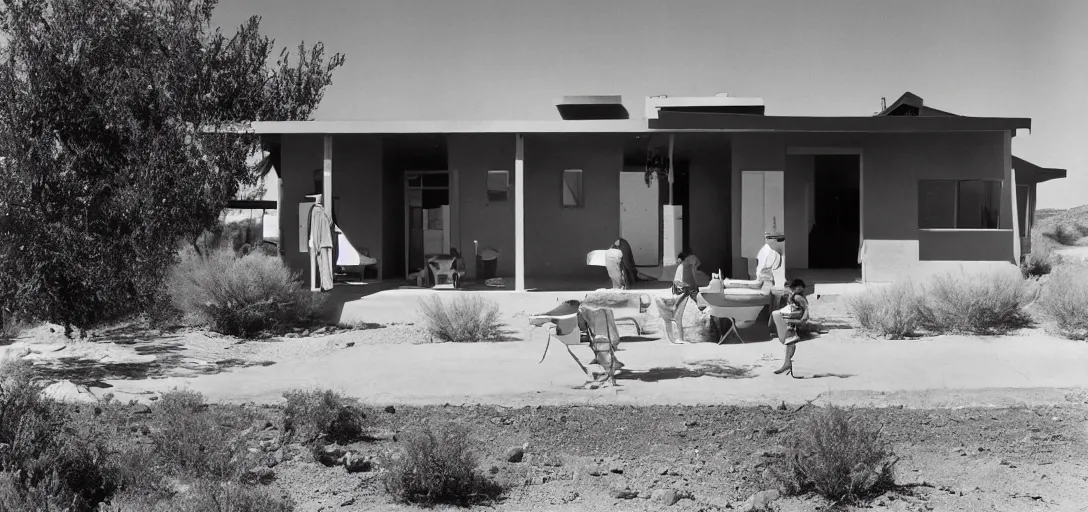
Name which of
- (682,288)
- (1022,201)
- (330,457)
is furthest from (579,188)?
(1022,201)

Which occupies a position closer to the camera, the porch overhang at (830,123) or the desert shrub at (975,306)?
the desert shrub at (975,306)

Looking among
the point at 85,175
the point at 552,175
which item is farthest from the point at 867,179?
the point at 85,175

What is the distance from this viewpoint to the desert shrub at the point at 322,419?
792 centimetres

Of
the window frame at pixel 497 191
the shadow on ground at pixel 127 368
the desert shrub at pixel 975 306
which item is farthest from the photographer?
the window frame at pixel 497 191

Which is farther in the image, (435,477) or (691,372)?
(691,372)

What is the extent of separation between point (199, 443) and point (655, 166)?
40.7 ft

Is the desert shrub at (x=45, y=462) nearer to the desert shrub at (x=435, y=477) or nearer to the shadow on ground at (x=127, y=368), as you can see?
the desert shrub at (x=435, y=477)

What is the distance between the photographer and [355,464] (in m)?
7.21

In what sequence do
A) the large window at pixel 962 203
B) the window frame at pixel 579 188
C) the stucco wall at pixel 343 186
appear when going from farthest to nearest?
1. the window frame at pixel 579 188
2. the stucco wall at pixel 343 186
3. the large window at pixel 962 203

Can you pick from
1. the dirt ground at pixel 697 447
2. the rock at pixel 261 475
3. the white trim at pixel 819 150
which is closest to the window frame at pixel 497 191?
the white trim at pixel 819 150

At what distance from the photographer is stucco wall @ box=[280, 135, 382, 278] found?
17.7 metres

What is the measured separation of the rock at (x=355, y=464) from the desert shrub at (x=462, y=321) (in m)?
5.77

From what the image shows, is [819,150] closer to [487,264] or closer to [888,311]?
[888,311]

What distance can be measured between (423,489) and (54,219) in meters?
6.74
